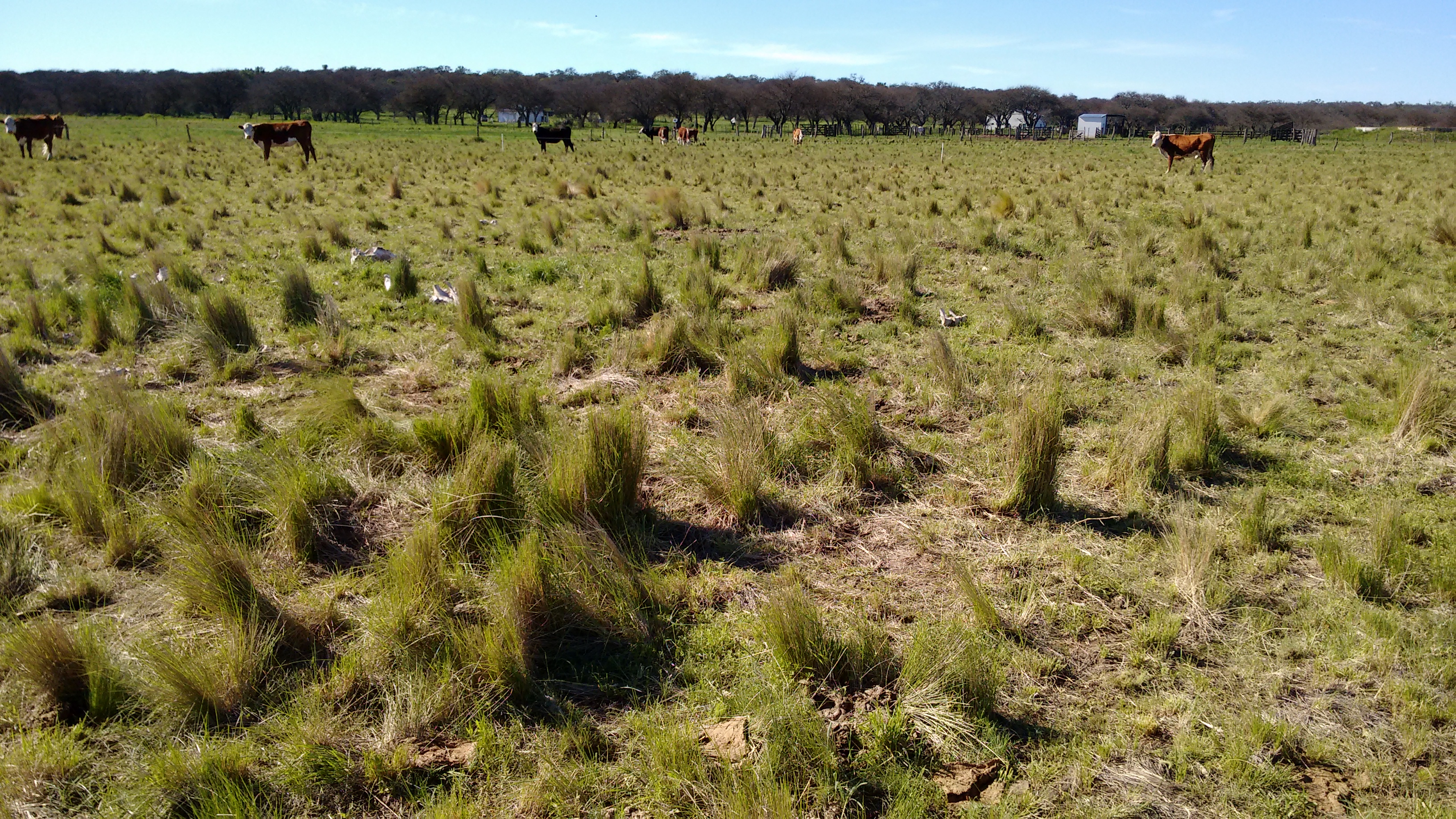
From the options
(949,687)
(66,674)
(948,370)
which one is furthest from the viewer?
(948,370)

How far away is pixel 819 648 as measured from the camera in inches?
129

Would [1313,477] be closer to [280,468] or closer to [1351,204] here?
[280,468]

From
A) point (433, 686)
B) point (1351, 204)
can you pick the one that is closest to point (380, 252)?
point (433, 686)

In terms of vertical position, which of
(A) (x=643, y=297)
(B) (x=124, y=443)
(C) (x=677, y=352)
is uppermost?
(A) (x=643, y=297)

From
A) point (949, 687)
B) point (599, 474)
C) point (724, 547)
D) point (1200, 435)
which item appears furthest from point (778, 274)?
point (949, 687)

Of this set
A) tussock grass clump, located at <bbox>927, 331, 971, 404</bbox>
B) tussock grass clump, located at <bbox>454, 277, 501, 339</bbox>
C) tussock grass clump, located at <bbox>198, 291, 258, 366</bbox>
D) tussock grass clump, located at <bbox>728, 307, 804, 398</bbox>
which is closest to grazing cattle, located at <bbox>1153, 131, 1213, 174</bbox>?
tussock grass clump, located at <bbox>927, 331, 971, 404</bbox>

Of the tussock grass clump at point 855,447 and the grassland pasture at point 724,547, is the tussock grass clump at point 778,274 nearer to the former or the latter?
the grassland pasture at point 724,547

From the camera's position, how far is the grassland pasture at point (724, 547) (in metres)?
2.79

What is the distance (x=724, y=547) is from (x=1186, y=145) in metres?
31.2

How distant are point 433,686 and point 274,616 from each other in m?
0.81

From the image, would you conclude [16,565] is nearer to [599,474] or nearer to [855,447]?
[599,474]

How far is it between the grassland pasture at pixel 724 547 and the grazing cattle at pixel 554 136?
29633 mm

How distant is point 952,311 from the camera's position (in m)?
8.92

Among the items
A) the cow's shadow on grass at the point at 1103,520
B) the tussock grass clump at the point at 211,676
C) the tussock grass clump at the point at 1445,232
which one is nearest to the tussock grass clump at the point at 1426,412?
the cow's shadow on grass at the point at 1103,520
